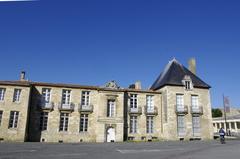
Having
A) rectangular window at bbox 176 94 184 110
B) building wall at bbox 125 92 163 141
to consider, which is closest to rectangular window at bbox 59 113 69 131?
building wall at bbox 125 92 163 141

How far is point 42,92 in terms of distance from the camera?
27.0m

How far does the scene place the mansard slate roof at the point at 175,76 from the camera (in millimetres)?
30606

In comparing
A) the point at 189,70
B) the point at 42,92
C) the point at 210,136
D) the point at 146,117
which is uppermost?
the point at 189,70

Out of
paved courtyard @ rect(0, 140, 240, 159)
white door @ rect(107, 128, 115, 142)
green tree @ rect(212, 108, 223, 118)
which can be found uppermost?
green tree @ rect(212, 108, 223, 118)

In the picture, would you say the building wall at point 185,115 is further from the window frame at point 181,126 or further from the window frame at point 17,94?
the window frame at point 17,94

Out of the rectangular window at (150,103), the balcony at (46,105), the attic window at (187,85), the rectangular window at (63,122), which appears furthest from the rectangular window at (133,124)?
the balcony at (46,105)

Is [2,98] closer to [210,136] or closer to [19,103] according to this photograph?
[19,103]

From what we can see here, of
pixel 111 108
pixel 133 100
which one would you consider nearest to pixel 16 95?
pixel 111 108

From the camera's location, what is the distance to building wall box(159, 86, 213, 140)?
28.8m

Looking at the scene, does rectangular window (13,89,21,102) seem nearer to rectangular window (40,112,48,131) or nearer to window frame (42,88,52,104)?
window frame (42,88,52,104)

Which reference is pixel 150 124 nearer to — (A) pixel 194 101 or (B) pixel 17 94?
(A) pixel 194 101

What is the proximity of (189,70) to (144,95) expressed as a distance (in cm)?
855

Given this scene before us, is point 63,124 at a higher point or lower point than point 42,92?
lower

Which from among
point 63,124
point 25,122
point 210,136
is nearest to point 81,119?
point 63,124
